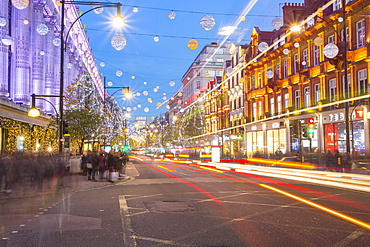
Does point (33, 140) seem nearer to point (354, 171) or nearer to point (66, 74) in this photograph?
point (66, 74)

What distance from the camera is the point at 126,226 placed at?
8867 mm

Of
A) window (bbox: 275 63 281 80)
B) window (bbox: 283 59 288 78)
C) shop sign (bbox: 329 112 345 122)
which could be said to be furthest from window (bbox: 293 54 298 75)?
shop sign (bbox: 329 112 345 122)

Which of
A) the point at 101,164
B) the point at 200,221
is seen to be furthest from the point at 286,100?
the point at 200,221

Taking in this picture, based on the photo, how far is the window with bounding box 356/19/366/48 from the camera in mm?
30434

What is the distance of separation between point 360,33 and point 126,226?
93.3 ft

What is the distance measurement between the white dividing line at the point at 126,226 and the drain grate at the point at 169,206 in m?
0.73

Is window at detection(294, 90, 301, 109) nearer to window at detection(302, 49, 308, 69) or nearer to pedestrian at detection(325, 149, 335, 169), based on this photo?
window at detection(302, 49, 308, 69)

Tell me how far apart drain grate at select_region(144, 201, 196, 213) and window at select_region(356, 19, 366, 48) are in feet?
79.9

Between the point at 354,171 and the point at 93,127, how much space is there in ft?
75.4

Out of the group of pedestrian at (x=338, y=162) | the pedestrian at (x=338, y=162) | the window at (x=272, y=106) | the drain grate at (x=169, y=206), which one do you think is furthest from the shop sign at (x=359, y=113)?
the drain grate at (x=169, y=206)

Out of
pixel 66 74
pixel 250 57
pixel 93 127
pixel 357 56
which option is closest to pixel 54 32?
pixel 66 74

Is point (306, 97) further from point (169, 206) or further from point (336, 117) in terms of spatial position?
point (169, 206)

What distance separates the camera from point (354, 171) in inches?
898

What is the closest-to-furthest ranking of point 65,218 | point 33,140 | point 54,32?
point 65,218 → point 33,140 → point 54,32
